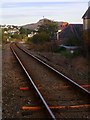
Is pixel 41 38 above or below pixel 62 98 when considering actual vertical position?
above

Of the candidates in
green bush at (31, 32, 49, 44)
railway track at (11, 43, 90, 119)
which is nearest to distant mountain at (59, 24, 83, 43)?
green bush at (31, 32, 49, 44)

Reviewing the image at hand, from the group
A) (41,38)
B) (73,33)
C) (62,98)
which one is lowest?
(62,98)

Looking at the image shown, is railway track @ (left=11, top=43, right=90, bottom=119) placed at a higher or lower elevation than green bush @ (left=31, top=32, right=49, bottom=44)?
lower

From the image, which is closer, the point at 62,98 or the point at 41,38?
the point at 62,98

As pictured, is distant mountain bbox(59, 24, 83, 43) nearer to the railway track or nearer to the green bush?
the green bush

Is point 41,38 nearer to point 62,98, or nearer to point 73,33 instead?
point 73,33

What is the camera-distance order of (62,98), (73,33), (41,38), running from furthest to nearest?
(41,38), (73,33), (62,98)

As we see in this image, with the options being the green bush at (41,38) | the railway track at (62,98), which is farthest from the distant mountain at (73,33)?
the railway track at (62,98)

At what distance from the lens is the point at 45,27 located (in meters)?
97.8

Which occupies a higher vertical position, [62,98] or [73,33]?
[73,33]

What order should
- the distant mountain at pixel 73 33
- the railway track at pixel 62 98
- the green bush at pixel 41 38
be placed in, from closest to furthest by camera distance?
1. the railway track at pixel 62 98
2. the distant mountain at pixel 73 33
3. the green bush at pixel 41 38

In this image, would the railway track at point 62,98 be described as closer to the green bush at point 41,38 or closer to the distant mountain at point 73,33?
the distant mountain at point 73,33

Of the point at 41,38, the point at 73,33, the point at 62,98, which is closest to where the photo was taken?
the point at 62,98

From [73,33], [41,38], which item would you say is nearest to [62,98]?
[73,33]
